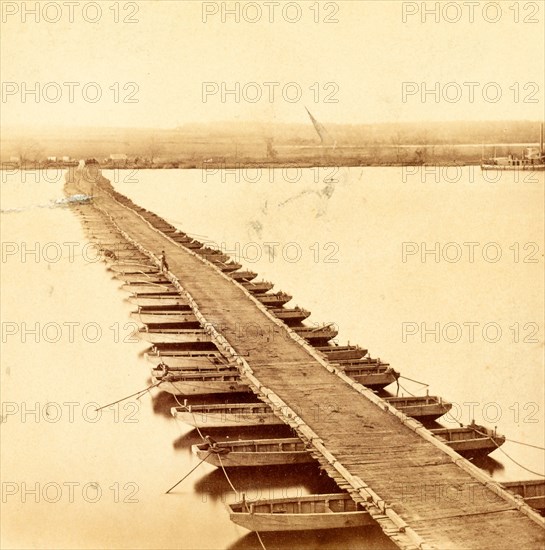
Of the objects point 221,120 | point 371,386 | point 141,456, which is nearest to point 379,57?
point 221,120

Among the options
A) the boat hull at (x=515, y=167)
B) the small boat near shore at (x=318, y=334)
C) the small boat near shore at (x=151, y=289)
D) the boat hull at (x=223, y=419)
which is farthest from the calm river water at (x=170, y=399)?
the boat hull at (x=515, y=167)

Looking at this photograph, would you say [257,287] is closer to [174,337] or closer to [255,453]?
[174,337]

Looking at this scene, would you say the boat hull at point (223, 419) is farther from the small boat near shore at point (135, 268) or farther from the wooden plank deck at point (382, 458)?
A: the small boat near shore at point (135, 268)

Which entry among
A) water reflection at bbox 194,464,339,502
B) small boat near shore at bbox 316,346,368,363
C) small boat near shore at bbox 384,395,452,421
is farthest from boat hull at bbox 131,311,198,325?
water reflection at bbox 194,464,339,502

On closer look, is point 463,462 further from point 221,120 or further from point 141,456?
point 221,120

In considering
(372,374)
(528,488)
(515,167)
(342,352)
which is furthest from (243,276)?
(515,167)

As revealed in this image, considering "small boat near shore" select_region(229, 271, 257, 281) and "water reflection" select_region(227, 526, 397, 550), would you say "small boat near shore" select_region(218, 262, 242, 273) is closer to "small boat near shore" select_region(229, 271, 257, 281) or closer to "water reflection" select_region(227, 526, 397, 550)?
"small boat near shore" select_region(229, 271, 257, 281)
